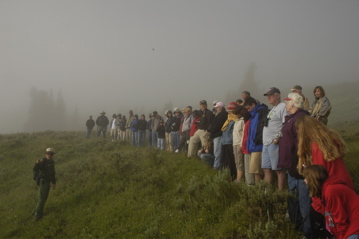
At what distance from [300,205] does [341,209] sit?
4.24ft

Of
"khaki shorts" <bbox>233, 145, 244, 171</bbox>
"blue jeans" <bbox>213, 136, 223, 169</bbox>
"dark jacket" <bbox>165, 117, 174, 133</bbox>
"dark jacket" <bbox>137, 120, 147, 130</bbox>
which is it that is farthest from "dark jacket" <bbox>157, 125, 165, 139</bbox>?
"khaki shorts" <bbox>233, 145, 244, 171</bbox>

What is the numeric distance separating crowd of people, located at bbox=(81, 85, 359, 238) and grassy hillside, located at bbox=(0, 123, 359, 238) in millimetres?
507

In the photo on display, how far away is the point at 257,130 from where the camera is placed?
19.6 feet

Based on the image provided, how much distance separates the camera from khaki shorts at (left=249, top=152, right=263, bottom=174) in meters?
5.78

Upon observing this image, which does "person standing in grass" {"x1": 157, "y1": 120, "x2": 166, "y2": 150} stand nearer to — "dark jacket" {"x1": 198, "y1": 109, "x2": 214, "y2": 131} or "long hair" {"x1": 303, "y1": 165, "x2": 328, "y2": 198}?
"dark jacket" {"x1": 198, "y1": 109, "x2": 214, "y2": 131}

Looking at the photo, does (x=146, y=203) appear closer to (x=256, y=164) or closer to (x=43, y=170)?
(x=256, y=164)

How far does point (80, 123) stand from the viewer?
502 feet

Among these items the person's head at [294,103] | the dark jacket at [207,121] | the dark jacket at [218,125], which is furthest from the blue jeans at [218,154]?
the person's head at [294,103]

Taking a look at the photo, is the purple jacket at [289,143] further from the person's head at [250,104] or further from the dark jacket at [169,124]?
the dark jacket at [169,124]

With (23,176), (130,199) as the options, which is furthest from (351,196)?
(23,176)

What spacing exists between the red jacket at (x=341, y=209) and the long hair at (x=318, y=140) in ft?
1.42

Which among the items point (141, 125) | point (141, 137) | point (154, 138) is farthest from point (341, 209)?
point (141, 137)

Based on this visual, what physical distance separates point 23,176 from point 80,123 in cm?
15011

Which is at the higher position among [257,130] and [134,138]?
[257,130]
